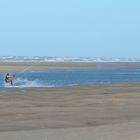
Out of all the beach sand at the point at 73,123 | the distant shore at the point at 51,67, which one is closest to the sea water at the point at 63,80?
Answer: the distant shore at the point at 51,67

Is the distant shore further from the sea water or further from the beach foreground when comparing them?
the beach foreground

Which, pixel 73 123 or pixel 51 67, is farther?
pixel 51 67

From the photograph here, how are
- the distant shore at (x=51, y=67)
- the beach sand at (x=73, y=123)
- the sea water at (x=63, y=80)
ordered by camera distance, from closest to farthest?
the beach sand at (x=73, y=123), the sea water at (x=63, y=80), the distant shore at (x=51, y=67)

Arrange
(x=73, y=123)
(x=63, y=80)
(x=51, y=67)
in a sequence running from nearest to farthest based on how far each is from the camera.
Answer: (x=73, y=123)
(x=63, y=80)
(x=51, y=67)

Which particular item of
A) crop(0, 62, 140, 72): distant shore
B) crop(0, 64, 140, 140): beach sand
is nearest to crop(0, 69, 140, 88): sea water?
crop(0, 62, 140, 72): distant shore

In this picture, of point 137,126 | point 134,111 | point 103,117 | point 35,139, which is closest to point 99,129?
point 137,126

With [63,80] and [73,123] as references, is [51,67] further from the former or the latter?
[73,123]

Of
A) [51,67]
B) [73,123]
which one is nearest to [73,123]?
[73,123]

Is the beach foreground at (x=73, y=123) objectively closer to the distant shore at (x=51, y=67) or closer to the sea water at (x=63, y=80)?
the sea water at (x=63, y=80)

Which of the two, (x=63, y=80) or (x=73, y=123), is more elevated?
(x=63, y=80)

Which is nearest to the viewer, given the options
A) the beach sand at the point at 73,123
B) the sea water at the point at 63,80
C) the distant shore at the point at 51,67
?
the beach sand at the point at 73,123

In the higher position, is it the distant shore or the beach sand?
the distant shore

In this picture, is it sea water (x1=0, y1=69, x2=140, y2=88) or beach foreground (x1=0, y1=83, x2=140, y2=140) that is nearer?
beach foreground (x1=0, y1=83, x2=140, y2=140)

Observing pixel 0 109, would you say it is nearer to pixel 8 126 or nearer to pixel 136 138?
pixel 8 126
